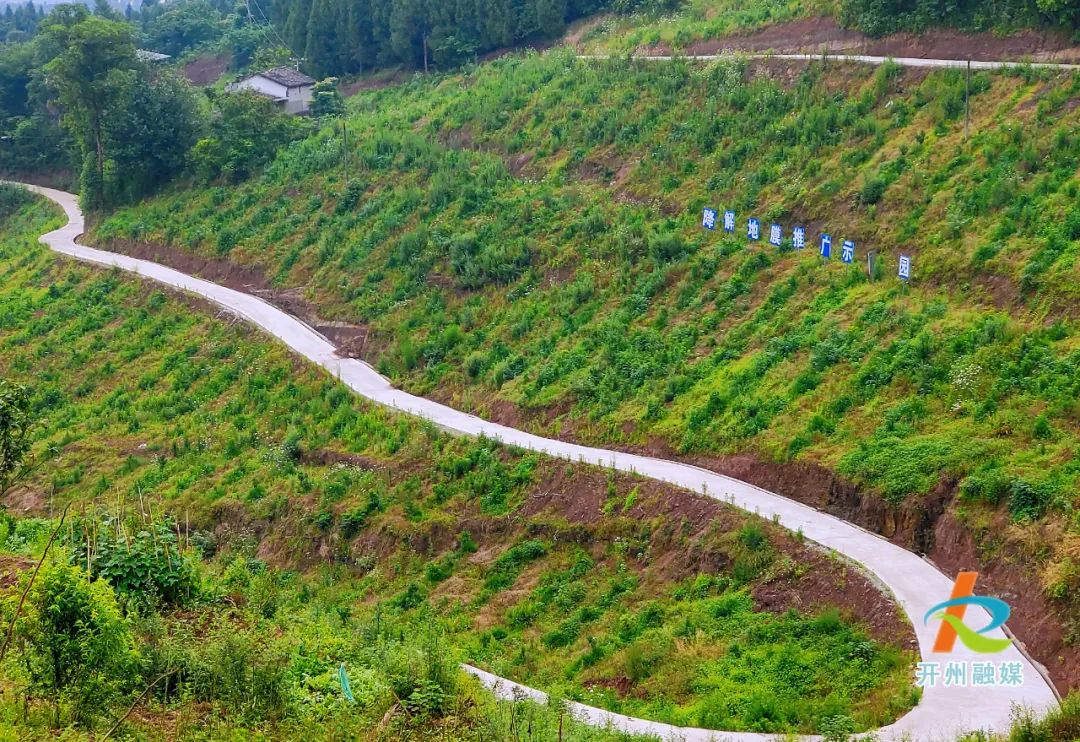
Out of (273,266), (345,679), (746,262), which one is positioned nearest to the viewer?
(345,679)

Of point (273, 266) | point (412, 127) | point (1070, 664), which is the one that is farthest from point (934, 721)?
point (412, 127)

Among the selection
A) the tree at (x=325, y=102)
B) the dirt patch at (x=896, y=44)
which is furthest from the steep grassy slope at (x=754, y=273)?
the tree at (x=325, y=102)

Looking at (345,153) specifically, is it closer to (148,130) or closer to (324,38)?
(148,130)

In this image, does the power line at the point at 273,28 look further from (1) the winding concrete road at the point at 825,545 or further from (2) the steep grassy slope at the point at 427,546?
(1) the winding concrete road at the point at 825,545

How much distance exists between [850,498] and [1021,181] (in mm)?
8904

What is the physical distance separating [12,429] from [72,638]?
14.3 feet

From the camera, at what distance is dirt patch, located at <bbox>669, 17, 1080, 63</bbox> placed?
29375mm

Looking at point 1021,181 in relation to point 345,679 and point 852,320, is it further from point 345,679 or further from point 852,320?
point 345,679

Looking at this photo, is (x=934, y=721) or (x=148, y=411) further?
(x=148, y=411)

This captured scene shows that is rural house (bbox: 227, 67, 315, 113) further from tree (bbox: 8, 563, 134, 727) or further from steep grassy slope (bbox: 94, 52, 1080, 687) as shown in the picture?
tree (bbox: 8, 563, 134, 727)

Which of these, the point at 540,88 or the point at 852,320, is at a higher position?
the point at 540,88

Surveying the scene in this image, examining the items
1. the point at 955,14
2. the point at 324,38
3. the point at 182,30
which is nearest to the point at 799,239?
the point at 955,14

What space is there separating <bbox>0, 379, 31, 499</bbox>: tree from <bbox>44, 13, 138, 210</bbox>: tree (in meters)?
35.5

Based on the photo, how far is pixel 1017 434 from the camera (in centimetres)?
1917
